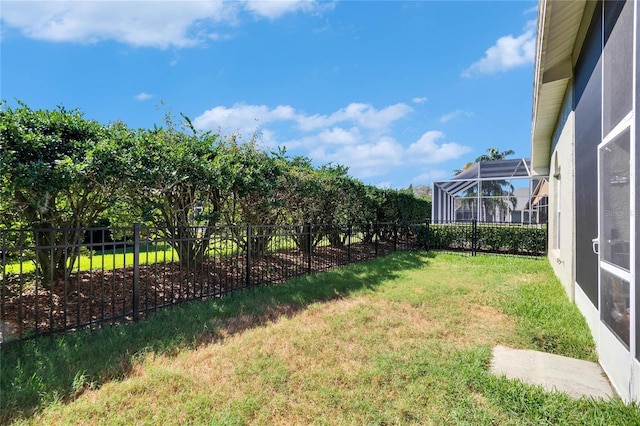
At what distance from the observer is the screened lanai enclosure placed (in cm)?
1880

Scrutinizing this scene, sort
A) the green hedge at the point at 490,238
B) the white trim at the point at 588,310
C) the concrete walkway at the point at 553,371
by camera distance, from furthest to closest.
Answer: the green hedge at the point at 490,238 → the white trim at the point at 588,310 → the concrete walkway at the point at 553,371

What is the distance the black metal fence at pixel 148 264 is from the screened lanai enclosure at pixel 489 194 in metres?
8.77

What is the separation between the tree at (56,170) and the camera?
3.45 m

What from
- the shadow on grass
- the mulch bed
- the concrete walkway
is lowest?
the concrete walkway

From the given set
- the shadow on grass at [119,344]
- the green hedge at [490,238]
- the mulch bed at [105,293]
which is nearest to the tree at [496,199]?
the green hedge at [490,238]

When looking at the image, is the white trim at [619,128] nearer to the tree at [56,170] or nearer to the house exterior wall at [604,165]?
the house exterior wall at [604,165]

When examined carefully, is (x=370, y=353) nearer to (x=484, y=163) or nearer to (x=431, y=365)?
(x=431, y=365)

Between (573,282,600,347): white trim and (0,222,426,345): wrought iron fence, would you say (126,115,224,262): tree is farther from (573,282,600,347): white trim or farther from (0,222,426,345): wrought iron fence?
(573,282,600,347): white trim

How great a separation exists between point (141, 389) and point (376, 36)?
35.8ft

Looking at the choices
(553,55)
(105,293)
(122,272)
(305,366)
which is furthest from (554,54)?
(122,272)

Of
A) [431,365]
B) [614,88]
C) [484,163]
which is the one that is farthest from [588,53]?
[484,163]

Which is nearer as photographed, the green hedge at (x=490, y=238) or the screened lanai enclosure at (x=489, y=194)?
the green hedge at (x=490, y=238)

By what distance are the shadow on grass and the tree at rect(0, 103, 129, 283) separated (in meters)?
1.13

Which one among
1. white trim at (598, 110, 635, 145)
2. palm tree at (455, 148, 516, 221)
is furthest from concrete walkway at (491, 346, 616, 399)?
palm tree at (455, 148, 516, 221)
